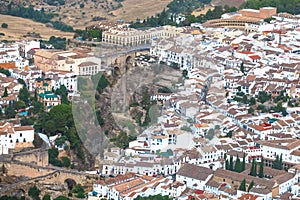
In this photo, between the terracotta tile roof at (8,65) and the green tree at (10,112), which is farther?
the terracotta tile roof at (8,65)

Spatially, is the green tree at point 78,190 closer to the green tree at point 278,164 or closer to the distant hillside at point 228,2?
the green tree at point 278,164

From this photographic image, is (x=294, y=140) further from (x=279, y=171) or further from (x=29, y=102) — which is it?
(x=29, y=102)

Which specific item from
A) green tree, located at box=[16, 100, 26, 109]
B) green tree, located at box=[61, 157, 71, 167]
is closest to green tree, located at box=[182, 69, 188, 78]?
green tree, located at box=[16, 100, 26, 109]

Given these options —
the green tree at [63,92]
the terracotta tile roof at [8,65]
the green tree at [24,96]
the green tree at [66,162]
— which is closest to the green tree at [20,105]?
the green tree at [24,96]

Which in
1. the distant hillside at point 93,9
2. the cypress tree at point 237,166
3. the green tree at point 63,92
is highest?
the distant hillside at point 93,9

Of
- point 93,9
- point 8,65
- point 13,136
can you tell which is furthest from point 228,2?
point 13,136

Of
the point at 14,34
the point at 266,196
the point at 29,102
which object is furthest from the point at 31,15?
the point at 266,196

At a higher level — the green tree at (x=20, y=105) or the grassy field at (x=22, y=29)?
the grassy field at (x=22, y=29)

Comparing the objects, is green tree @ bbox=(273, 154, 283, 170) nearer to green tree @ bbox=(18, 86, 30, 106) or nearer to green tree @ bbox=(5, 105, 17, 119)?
green tree @ bbox=(5, 105, 17, 119)

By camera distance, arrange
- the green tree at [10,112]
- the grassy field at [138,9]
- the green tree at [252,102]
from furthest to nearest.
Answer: the grassy field at [138,9]
the green tree at [252,102]
the green tree at [10,112]
